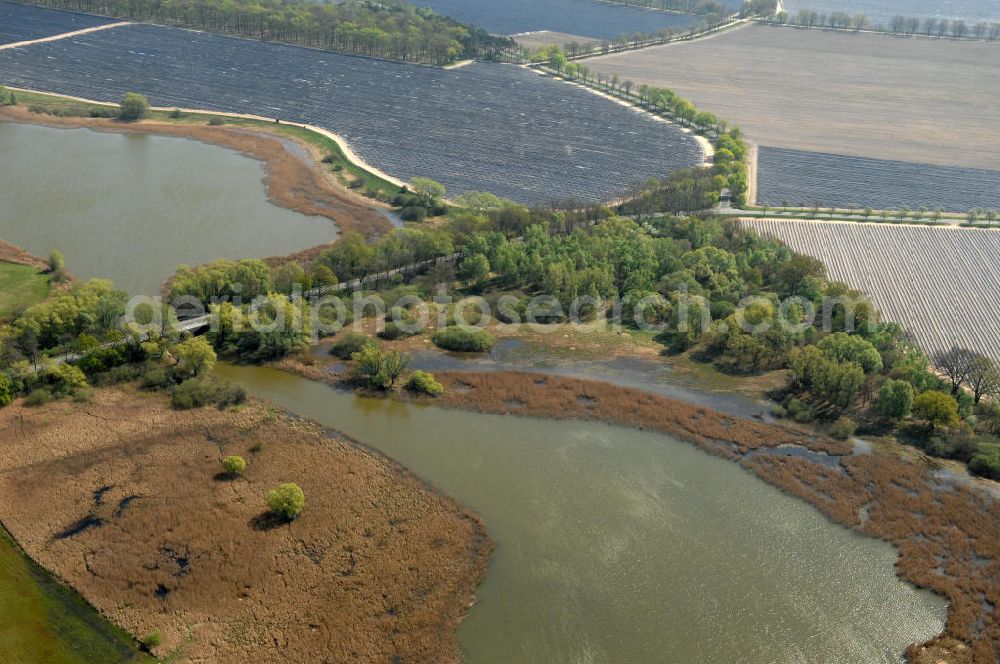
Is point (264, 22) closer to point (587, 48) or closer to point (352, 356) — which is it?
point (587, 48)

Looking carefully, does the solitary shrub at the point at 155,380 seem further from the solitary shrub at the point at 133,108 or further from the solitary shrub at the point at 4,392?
the solitary shrub at the point at 133,108

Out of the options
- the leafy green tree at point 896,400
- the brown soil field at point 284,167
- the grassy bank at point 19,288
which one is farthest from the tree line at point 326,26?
the leafy green tree at point 896,400

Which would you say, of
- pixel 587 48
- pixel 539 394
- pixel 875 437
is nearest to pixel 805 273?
pixel 875 437

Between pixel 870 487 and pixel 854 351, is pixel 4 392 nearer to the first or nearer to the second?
pixel 870 487

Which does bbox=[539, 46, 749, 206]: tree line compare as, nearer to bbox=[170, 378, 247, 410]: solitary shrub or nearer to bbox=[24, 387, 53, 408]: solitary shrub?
bbox=[170, 378, 247, 410]: solitary shrub

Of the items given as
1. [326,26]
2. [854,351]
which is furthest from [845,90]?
[854,351]

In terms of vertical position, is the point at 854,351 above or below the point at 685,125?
below

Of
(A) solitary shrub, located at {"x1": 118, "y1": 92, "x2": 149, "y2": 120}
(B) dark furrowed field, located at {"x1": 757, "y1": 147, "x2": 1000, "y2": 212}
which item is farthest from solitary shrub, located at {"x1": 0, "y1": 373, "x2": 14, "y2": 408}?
(B) dark furrowed field, located at {"x1": 757, "y1": 147, "x2": 1000, "y2": 212}
